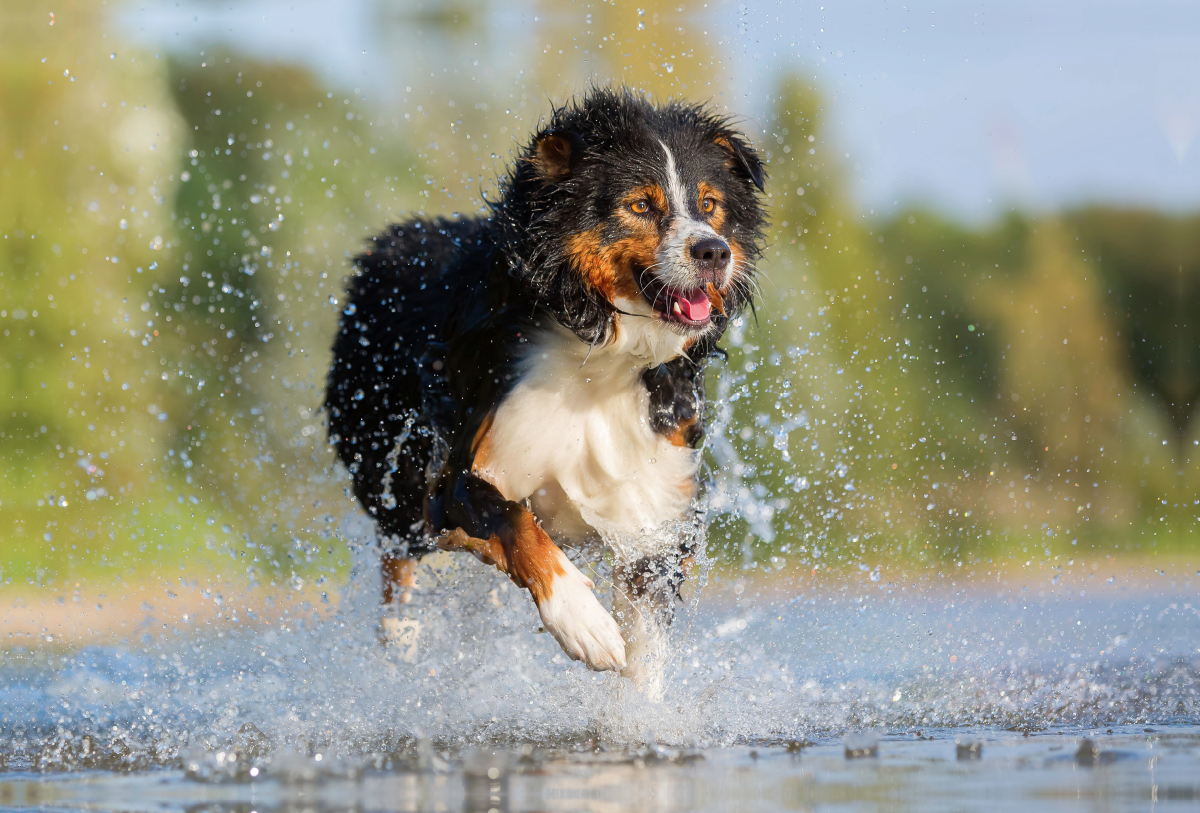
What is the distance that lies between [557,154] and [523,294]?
0.51m

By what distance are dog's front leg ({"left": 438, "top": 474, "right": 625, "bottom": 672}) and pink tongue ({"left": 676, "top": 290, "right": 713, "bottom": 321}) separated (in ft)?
2.87

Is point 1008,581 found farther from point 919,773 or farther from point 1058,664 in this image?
point 919,773

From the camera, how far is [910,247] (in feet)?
Answer: 58.4

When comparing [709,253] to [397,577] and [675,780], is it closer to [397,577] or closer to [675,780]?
[675,780]

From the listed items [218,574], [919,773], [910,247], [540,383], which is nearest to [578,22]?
[910,247]

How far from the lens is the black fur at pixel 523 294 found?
4.57 meters

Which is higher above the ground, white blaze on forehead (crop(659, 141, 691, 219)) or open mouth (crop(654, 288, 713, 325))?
white blaze on forehead (crop(659, 141, 691, 219))

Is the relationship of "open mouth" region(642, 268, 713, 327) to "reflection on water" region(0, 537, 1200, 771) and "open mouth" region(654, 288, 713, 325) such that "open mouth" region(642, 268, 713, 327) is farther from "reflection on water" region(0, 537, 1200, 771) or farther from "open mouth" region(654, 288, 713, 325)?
"reflection on water" region(0, 537, 1200, 771)

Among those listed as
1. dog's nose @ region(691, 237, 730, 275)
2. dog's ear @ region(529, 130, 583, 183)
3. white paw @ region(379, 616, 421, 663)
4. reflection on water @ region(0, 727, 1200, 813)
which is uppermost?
dog's ear @ region(529, 130, 583, 183)

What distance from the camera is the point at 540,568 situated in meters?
4.30

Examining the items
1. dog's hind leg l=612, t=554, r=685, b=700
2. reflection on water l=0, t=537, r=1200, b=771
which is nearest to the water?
reflection on water l=0, t=537, r=1200, b=771

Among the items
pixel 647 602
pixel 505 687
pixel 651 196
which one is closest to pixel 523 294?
pixel 651 196

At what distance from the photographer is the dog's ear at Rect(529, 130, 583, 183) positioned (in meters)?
4.63

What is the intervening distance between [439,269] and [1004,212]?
1382 centimetres
